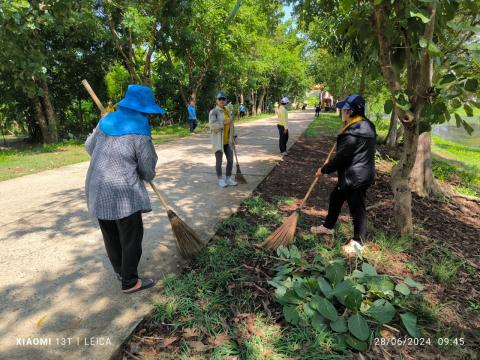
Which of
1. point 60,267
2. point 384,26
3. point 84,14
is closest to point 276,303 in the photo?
point 60,267

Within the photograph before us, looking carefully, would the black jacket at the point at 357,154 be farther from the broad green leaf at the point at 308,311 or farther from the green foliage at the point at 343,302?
the broad green leaf at the point at 308,311

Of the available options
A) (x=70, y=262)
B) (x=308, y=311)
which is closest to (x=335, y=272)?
(x=308, y=311)

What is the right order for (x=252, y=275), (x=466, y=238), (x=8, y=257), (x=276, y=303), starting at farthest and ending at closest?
(x=466, y=238) → (x=8, y=257) → (x=252, y=275) → (x=276, y=303)

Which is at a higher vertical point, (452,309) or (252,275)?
(252,275)

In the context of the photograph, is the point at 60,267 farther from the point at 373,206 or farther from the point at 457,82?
the point at 373,206

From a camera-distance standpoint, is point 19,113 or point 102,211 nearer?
point 102,211

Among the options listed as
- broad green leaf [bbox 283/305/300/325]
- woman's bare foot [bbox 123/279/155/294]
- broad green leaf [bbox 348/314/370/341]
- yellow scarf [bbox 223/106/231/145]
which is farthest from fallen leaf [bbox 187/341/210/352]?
yellow scarf [bbox 223/106/231/145]

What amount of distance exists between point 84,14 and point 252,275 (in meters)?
11.3

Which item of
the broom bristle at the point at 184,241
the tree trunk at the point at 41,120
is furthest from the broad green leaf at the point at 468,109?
the tree trunk at the point at 41,120

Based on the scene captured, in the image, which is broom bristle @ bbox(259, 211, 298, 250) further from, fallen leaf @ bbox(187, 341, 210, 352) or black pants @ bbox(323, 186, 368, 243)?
fallen leaf @ bbox(187, 341, 210, 352)

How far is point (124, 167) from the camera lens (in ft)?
8.37

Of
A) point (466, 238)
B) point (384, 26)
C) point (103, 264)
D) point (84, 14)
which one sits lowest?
point (466, 238)

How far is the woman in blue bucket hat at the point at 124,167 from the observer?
8.29 ft

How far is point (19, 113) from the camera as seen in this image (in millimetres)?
15844
